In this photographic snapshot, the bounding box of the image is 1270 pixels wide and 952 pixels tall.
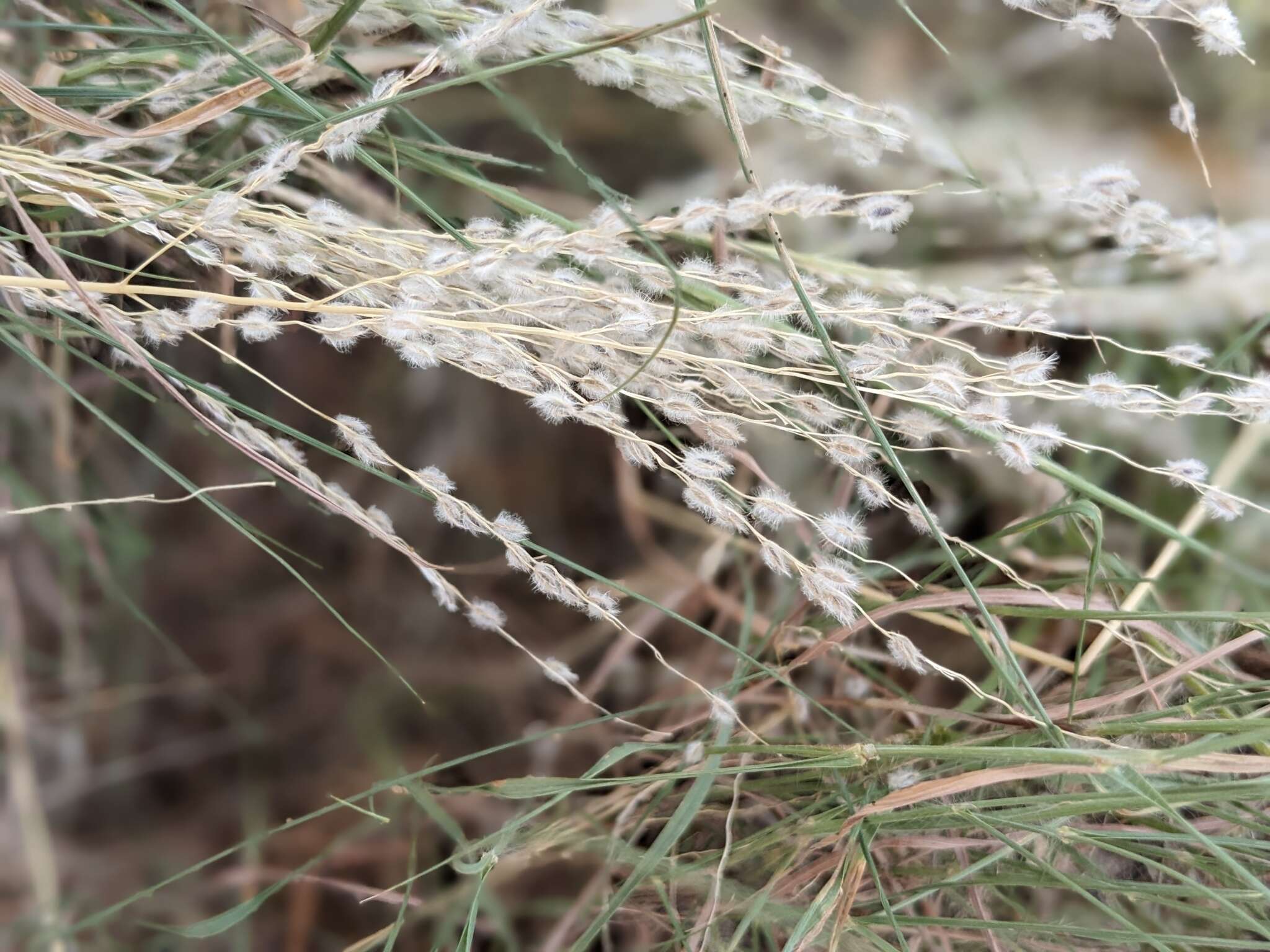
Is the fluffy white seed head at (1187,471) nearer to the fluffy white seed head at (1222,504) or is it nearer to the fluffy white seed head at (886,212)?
the fluffy white seed head at (1222,504)

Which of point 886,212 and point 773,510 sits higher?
point 886,212

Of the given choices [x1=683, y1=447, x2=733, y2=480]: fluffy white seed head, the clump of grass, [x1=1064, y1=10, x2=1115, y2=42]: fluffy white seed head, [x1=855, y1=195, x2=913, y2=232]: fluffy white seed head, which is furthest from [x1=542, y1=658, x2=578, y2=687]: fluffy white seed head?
[x1=1064, y1=10, x2=1115, y2=42]: fluffy white seed head

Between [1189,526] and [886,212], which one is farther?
[1189,526]

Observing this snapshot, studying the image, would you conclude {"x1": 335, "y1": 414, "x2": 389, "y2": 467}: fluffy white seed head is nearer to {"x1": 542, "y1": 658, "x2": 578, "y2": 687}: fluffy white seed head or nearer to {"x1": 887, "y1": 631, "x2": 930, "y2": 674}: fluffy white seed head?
{"x1": 542, "y1": 658, "x2": 578, "y2": 687}: fluffy white seed head

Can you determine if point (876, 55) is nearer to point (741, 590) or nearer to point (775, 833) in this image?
point (741, 590)

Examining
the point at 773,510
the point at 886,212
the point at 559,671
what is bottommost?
the point at 559,671

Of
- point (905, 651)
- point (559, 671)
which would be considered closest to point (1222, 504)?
point (905, 651)

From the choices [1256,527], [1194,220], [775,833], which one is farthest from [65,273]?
[1256,527]

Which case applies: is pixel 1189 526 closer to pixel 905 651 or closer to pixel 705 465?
pixel 905 651

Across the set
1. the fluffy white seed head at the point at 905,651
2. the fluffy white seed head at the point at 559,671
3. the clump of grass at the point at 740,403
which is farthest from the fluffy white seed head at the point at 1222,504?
the fluffy white seed head at the point at 559,671
